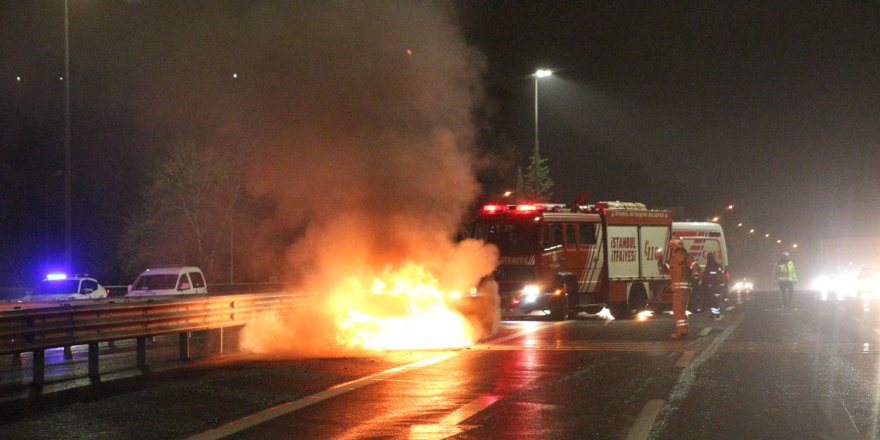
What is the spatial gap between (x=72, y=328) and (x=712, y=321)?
51.1 ft

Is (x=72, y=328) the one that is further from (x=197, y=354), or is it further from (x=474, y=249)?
(x=474, y=249)

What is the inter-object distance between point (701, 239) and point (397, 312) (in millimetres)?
20400

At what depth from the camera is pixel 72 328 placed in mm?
12617

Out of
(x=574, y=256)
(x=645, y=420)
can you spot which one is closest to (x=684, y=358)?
(x=645, y=420)

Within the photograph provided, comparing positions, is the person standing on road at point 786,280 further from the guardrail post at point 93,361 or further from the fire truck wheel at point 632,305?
the guardrail post at point 93,361

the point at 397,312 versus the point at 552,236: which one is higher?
the point at 552,236

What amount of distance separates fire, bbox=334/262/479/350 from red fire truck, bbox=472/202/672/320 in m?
5.13

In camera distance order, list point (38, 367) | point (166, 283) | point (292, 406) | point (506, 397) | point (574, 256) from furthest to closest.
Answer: point (166, 283)
point (574, 256)
point (38, 367)
point (506, 397)
point (292, 406)

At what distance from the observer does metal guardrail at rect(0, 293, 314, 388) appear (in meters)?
11.9

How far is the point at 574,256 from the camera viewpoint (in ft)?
82.0

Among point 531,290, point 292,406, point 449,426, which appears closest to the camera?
point 449,426

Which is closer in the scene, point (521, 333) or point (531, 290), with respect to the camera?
point (521, 333)

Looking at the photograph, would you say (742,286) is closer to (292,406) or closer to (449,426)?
(292,406)

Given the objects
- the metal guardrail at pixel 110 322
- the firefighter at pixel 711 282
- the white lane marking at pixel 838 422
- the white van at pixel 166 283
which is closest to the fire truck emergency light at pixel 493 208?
the firefighter at pixel 711 282
